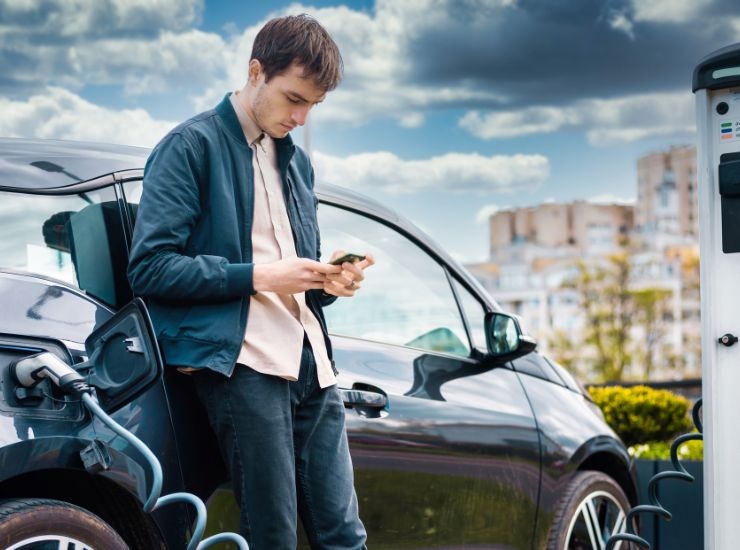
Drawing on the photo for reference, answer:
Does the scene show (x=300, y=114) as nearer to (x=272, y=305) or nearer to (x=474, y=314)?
(x=272, y=305)

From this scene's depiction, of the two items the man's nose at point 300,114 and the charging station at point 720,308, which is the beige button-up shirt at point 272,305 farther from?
the charging station at point 720,308

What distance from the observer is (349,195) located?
12.8 feet

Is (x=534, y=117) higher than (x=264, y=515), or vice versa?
(x=534, y=117)

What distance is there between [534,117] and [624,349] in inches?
1583

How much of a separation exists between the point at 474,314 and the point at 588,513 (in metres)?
0.90

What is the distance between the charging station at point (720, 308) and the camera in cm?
373

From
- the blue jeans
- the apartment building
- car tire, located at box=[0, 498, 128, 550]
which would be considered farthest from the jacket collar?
the apartment building

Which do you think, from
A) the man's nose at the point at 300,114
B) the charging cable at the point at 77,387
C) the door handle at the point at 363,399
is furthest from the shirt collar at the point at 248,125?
the door handle at the point at 363,399

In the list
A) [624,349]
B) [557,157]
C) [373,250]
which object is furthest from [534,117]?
[373,250]

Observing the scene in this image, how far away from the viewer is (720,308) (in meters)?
3.74

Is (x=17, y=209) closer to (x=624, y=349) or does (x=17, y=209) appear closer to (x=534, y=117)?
(x=624, y=349)

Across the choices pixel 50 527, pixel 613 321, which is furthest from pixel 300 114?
pixel 613 321

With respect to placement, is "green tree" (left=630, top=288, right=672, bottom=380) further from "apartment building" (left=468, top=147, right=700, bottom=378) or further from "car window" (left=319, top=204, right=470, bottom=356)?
"car window" (left=319, top=204, right=470, bottom=356)

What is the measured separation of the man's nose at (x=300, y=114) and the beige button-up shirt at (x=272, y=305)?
104 millimetres
